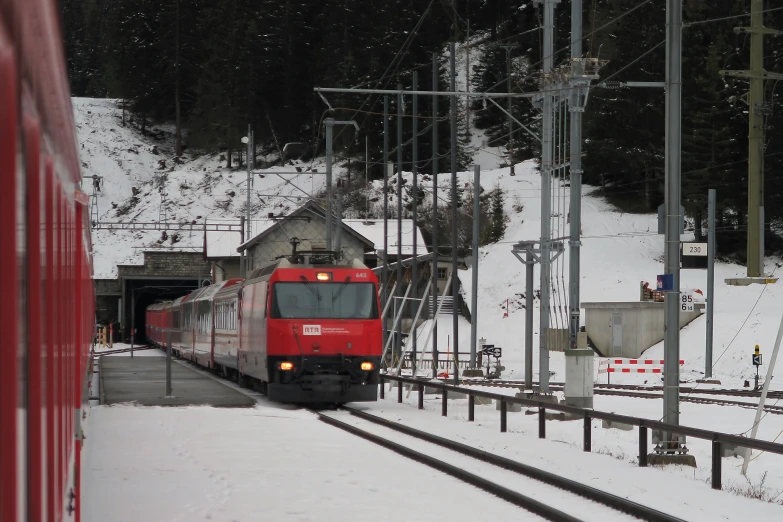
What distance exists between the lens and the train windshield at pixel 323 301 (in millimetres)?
23688

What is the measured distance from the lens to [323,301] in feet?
78.1

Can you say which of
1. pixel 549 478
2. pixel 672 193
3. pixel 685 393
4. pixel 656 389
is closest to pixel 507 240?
pixel 656 389

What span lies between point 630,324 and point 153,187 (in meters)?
78.4

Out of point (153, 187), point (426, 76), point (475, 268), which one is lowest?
point (475, 268)

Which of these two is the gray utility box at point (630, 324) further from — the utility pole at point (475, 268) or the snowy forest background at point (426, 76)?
the snowy forest background at point (426, 76)

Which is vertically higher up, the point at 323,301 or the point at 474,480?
the point at 323,301

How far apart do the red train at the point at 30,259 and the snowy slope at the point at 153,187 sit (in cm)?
8442

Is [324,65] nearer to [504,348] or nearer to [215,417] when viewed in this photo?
[504,348]

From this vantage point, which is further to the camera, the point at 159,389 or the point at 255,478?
the point at 159,389

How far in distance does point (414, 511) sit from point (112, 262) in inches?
3250

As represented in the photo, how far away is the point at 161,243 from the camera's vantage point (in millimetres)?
96000

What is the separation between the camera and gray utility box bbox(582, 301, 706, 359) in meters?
50.1

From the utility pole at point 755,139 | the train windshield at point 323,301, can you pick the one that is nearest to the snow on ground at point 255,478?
the train windshield at point 323,301

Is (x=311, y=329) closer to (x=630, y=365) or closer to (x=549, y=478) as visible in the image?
(x=549, y=478)
